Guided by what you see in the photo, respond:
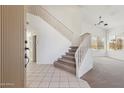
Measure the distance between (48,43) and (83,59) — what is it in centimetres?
330

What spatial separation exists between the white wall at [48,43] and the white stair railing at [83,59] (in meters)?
2.54

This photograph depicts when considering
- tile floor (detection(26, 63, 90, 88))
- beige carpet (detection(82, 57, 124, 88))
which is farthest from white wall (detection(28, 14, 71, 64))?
tile floor (detection(26, 63, 90, 88))

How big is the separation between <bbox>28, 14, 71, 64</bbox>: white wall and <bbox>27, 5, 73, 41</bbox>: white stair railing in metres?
0.28

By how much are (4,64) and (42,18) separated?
6382 millimetres

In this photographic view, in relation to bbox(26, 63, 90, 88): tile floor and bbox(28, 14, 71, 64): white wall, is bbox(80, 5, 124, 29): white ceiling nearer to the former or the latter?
bbox(28, 14, 71, 64): white wall

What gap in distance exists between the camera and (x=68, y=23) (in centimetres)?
900

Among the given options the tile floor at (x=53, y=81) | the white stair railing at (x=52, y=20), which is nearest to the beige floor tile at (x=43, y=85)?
the tile floor at (x=53, y=81)

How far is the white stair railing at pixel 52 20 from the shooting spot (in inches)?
320

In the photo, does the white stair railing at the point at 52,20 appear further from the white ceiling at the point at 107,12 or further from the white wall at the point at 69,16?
the white ceiling at the point at 107,12

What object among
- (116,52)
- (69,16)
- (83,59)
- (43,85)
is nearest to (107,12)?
(69,16)

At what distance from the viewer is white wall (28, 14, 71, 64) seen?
8188mm

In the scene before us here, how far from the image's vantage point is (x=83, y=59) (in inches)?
215

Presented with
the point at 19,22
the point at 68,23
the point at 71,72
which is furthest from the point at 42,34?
the point at 19,22
